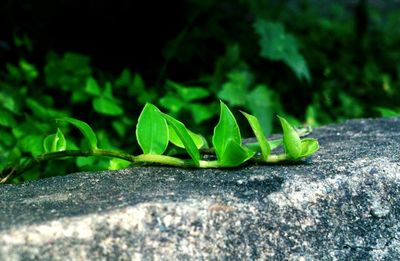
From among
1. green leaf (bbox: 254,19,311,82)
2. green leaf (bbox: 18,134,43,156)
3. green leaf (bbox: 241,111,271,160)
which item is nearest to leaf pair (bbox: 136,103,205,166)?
green leaf (bbox: 241,111,271,160)

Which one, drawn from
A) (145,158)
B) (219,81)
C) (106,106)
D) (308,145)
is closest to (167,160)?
(145,158)

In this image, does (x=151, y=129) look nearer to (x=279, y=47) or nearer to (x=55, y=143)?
(x=55, y=143)

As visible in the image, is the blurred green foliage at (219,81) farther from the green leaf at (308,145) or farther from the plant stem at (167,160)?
the green leaf at (308,145)

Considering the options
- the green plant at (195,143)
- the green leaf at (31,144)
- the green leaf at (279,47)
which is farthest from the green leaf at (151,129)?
the green leaf at (279,47)

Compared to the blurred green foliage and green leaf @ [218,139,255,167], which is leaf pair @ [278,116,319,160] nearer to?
green leaf @ [218,139,255,167]

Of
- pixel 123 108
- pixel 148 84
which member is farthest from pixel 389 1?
pixel 123 108

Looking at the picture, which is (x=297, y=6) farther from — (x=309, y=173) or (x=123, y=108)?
(x=309, y=173)
